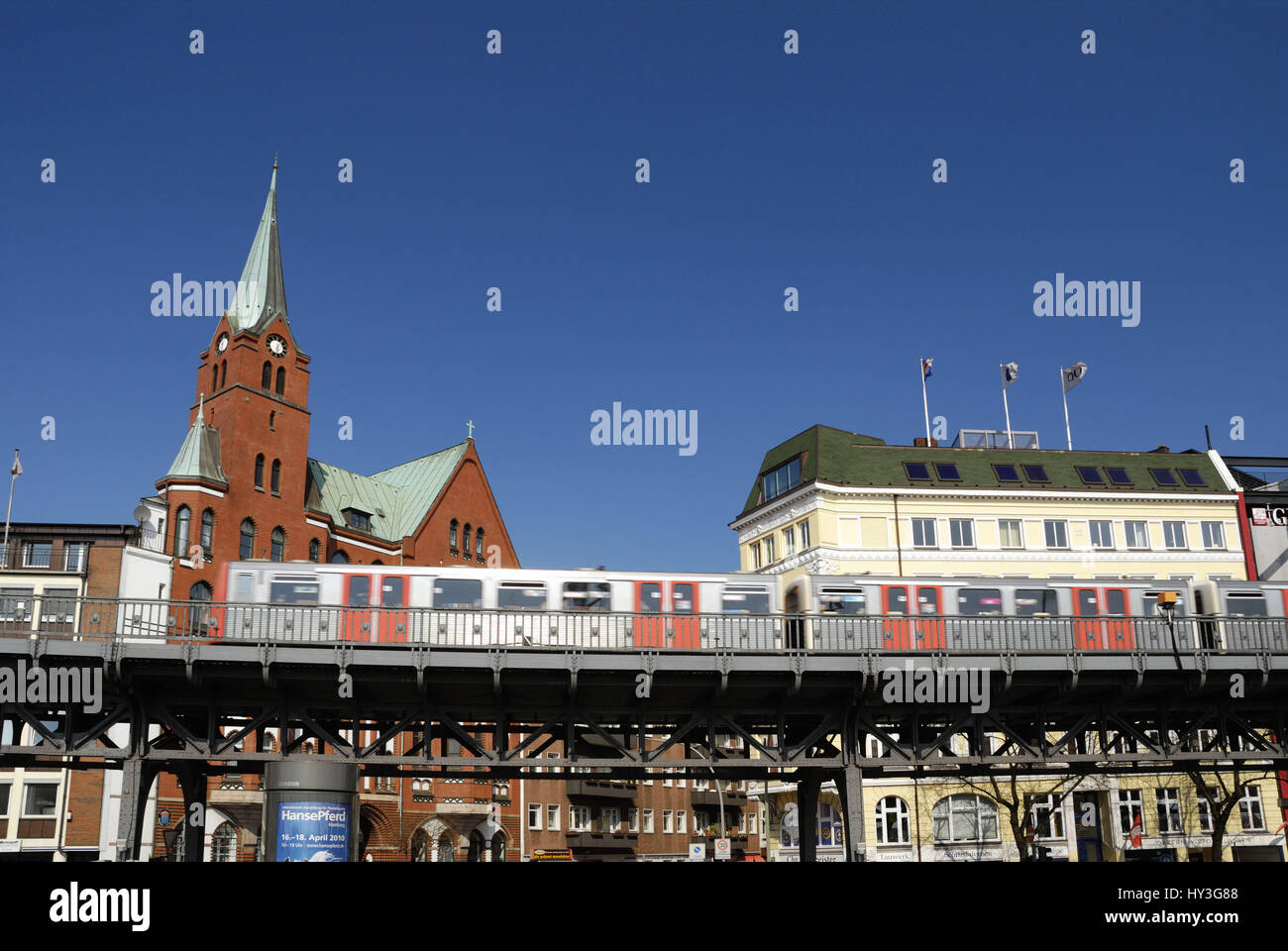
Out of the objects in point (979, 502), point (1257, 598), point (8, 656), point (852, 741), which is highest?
point (979, 502)

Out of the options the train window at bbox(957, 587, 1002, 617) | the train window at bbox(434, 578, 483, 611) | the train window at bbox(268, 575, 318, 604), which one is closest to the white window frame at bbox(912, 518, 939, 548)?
the train window at bbox(957, 587, 1002, 617)

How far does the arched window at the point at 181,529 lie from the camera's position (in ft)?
211

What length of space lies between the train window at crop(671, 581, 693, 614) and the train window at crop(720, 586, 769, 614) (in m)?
1.16

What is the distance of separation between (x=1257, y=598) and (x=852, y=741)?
64.0ft

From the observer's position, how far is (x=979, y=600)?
4056 centimetres

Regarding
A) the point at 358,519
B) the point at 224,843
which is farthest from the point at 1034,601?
the point at 358,519

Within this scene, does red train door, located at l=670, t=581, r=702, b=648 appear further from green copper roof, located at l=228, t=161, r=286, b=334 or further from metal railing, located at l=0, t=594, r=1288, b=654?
green copper roof, located at l=228, t=161, r=286, b=334

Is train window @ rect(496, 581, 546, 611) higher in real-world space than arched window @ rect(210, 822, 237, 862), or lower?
higher

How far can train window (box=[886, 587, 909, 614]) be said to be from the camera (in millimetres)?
39844

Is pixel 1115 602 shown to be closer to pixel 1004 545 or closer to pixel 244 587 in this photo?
pixel 1004 545
